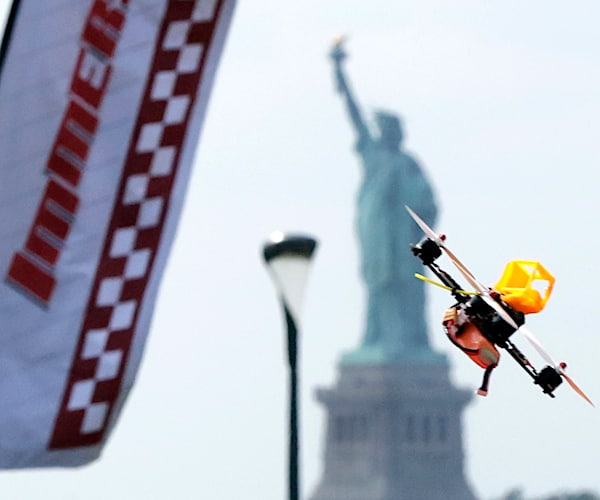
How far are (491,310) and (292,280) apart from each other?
6.20 meters

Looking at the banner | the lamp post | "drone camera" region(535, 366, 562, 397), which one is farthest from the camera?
the lamp post

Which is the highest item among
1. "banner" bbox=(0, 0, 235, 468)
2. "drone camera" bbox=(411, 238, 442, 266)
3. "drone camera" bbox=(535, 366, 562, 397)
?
"drone camera" bbox=(411, 238, 442, 266)

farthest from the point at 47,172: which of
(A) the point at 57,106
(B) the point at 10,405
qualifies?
(B) the point at 10,405

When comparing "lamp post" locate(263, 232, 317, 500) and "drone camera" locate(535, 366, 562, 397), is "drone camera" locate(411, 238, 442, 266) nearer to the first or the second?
"drone camera" locate(535, 366, 562, 397)

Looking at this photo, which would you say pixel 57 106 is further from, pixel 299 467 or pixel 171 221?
pixel 299 467

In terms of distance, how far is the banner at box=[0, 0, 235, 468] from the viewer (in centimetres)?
3147

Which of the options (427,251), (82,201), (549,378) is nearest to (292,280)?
(82,201)

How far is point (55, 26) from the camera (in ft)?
104

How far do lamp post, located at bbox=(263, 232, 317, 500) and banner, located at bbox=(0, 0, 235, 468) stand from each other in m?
1.44

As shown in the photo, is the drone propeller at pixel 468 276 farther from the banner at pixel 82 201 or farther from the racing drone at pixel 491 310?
the banner at pixel 82 201

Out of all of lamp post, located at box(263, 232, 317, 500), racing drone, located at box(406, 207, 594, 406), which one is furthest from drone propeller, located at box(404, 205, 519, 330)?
lamp post, located at box(263, 232, 317, 500)

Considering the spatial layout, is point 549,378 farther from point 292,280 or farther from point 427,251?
point 292,280

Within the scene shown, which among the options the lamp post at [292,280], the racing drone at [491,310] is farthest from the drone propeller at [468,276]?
the lamp post at [292,280]

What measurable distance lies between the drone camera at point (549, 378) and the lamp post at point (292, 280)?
6.50 metres
